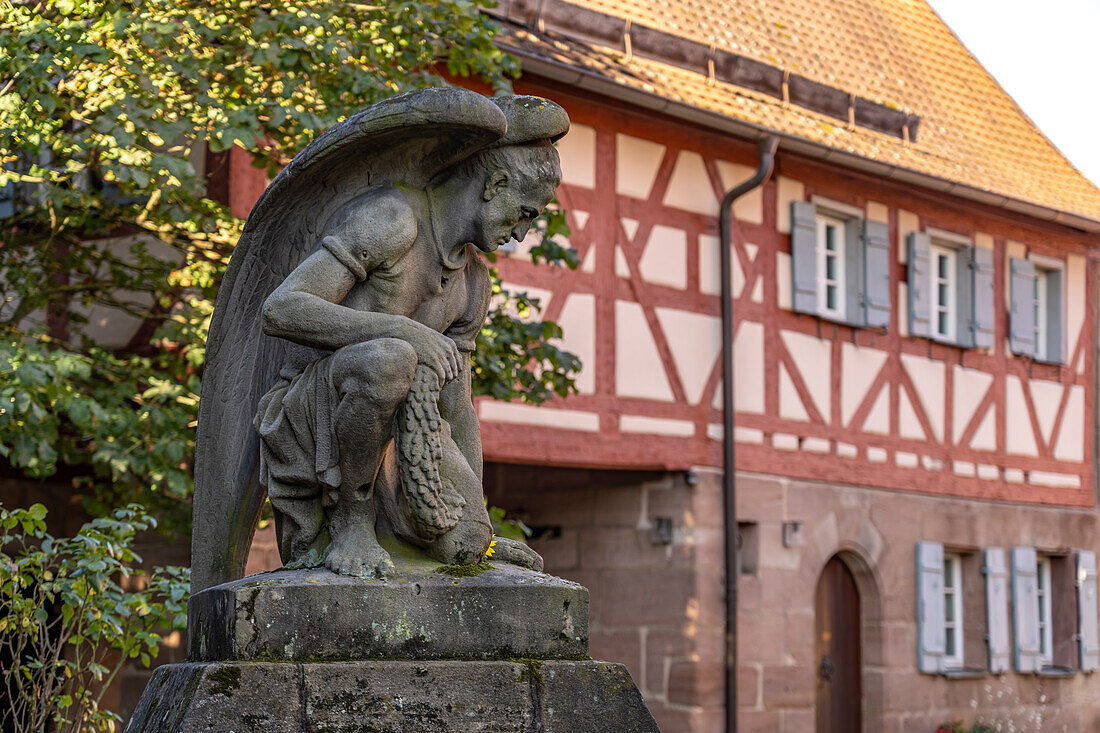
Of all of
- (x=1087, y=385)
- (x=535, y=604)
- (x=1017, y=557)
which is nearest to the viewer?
(x=535, y=604)

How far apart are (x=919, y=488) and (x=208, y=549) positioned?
10539 mm

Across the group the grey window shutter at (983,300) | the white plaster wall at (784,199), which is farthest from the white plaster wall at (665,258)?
the grey window shutter at (983,300)

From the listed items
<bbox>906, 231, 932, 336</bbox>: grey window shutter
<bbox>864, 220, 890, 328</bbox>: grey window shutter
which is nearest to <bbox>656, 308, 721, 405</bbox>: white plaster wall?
<bbox>864, 220, 890, 328</bbox>: grey window shutter

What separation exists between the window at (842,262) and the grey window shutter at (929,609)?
2.04 meters

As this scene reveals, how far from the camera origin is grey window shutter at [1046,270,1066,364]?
1522 cm

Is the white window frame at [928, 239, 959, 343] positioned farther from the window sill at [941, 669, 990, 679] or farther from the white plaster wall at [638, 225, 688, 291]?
the white plaster wall at [638, 225, 688, 291]

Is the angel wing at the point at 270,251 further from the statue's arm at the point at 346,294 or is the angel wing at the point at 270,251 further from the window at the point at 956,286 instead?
the window at the point at 956,286

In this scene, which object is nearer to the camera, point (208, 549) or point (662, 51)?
point (208, 549)

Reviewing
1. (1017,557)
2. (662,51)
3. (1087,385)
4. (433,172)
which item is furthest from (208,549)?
(1087,385)

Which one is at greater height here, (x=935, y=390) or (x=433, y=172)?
(x=935, y=390)

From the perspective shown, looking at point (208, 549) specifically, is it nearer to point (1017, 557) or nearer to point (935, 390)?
point (935, 390)

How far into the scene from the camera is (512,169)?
3.62m

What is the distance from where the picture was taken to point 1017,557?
47.6 ft

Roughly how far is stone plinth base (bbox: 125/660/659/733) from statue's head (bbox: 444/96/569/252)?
98 cm
